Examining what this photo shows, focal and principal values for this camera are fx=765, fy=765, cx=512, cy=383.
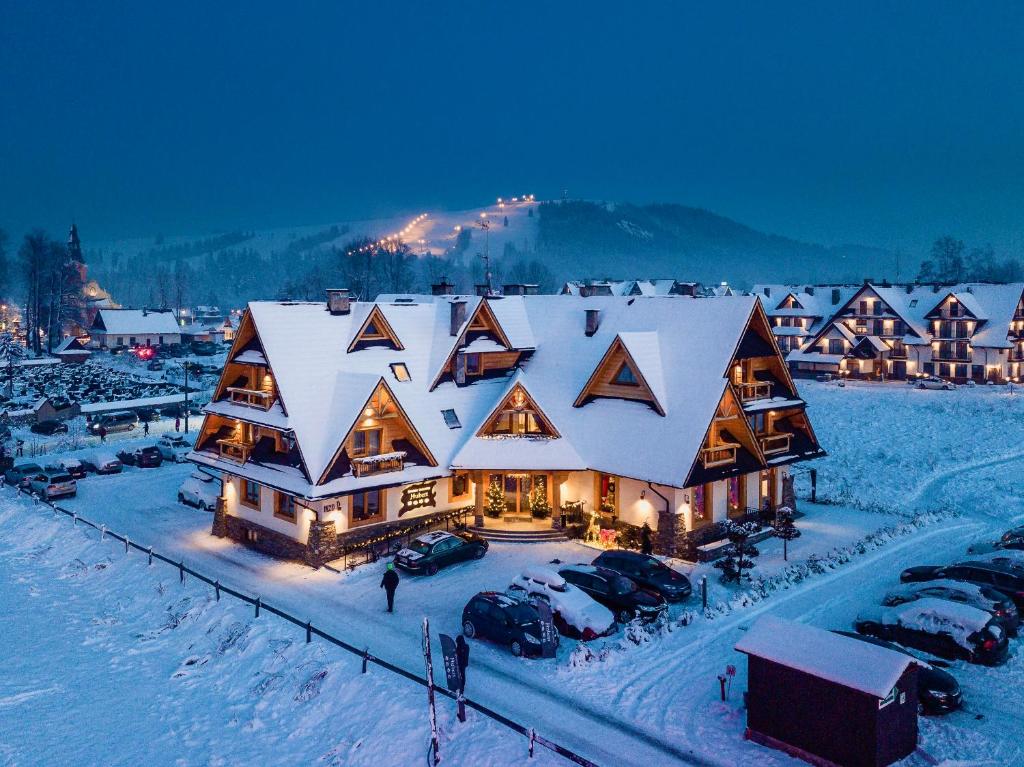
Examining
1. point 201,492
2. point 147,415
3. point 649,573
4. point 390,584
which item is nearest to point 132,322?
point 147,415

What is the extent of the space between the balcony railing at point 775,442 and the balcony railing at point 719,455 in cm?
182

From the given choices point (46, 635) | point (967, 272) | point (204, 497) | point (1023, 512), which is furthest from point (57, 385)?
point (967, 272)

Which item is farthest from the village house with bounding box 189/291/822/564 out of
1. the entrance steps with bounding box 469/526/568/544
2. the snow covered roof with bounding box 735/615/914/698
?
the snow covered roof with bounding box 735/615/914/698

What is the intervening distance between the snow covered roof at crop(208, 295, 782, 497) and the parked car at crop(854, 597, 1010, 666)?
8.44m

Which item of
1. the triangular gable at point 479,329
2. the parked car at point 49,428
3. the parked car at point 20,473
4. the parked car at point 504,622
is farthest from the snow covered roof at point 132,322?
the parked car at point 504,622

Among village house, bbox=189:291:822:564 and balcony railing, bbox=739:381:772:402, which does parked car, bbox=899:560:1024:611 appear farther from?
balcony railing, bbox=739:381:772:402

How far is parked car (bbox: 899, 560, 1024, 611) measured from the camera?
76.0ft

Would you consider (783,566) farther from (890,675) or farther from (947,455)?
(947,455)

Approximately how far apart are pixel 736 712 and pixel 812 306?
251ft

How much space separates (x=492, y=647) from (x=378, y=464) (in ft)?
34.6

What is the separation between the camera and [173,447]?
47812mm

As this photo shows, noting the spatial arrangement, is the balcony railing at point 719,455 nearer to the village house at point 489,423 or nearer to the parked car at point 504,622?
the village house at point 489,423

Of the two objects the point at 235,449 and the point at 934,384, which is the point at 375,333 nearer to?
the point at 235,449

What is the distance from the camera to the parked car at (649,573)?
78.0 feet
